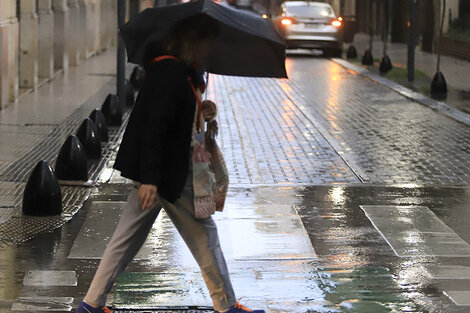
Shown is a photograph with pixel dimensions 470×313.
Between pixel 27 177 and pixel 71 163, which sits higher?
pixel 71 163

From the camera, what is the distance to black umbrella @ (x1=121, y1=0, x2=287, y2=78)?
5.42 m

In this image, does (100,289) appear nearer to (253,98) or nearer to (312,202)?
(312,202)

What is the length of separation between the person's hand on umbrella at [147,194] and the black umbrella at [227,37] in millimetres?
747

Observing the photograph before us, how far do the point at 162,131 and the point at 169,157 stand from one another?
0.55 ft

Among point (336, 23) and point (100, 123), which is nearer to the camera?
point (100, 123)

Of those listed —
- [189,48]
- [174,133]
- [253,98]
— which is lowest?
[253,98]

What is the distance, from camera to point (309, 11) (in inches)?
1254

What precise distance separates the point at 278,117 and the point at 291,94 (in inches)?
148

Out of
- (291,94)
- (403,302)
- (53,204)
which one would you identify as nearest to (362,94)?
(291,94)

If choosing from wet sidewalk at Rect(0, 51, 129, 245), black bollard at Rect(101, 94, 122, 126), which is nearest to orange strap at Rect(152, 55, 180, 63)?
wet sidewalk at Rect(0, 51, 129, 245)

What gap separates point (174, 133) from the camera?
17.5 feet

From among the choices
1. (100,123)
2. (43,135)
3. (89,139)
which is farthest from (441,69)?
(89,139)

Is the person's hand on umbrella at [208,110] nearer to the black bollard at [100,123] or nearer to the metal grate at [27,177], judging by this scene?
the metal grate at [27,177]

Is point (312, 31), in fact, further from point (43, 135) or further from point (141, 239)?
point (141, 239)
